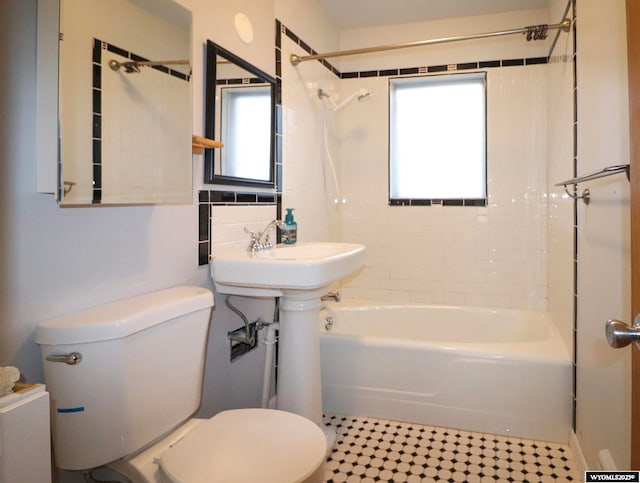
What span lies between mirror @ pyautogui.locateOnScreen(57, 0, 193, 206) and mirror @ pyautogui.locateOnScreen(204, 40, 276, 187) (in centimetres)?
19

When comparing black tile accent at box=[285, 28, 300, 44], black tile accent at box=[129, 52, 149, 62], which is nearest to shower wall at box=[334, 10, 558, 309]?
black tile accent at box=[285, 28, 300, 44]

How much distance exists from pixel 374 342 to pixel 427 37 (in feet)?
7.03

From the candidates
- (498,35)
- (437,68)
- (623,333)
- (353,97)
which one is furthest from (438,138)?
(623,333)

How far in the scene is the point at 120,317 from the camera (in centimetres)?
111

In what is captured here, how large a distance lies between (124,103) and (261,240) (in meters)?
0.97

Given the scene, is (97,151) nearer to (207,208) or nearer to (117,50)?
(117,50)

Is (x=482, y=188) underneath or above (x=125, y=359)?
above

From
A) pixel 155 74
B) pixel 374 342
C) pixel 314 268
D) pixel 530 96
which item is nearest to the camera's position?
pixel 155 74

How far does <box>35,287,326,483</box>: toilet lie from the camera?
1048 millimetres

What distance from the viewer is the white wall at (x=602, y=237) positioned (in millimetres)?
1234

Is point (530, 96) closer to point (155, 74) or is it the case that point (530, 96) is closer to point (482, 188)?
point (482, 188)

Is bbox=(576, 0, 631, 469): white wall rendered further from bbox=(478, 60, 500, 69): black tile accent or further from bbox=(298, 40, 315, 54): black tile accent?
bbox=(298, 40, 315, 54): black tile accent

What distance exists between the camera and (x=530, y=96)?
2.84m

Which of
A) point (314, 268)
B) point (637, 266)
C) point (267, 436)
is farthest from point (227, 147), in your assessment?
point (637, 266)
